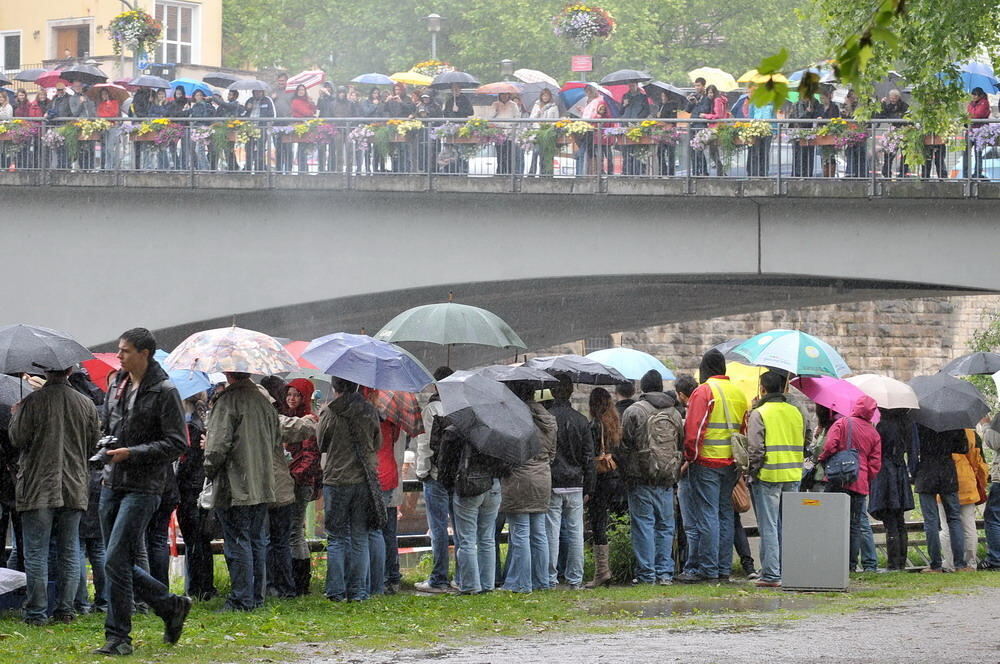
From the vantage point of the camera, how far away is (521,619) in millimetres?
11922

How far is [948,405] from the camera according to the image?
15.9 meters

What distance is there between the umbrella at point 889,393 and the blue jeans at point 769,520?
4.70 ft

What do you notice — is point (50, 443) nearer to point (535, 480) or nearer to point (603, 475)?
point (535, 480)

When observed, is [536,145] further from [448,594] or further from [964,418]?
[448,594]

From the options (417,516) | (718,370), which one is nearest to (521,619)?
(718,370)

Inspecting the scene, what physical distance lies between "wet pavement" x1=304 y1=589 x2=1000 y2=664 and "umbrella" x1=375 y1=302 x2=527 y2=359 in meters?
3.64

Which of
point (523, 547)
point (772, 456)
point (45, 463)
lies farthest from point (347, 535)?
point (772, 456)

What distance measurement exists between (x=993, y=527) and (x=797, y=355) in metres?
2.98

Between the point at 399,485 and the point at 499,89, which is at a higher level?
the point at 499,89

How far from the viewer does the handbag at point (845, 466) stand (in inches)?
594

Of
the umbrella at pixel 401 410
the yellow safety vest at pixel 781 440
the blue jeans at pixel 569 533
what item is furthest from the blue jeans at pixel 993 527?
the umbrella at pixel 401 410

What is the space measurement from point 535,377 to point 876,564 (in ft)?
13.1

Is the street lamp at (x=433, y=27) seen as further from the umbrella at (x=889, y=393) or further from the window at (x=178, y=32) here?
the umbrella at (x=889, y=393)

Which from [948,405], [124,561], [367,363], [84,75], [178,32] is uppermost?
[178,32]
